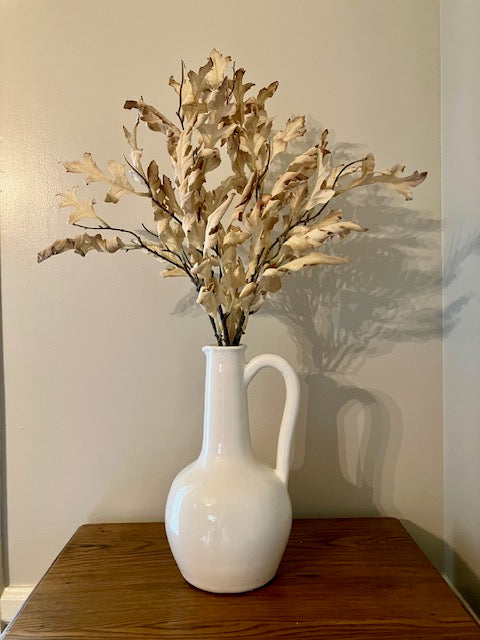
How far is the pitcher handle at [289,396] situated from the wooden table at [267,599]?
0.17m

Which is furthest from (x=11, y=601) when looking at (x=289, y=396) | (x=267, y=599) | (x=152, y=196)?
(x=152, y=196)

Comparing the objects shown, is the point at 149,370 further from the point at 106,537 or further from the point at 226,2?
the point at 226,2

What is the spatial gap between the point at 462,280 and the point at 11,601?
1.08 m

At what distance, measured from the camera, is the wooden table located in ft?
2.18

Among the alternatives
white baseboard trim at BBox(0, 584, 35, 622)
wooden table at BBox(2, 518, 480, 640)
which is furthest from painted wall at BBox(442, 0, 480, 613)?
white baseboard trim at BBox(0, 584, 35, 622)

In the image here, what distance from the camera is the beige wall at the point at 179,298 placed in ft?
3.40

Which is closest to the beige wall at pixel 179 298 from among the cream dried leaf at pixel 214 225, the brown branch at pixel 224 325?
the brown branch at pixel 224 325

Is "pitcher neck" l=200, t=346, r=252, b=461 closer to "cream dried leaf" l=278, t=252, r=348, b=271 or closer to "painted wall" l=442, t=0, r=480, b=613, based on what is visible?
"cream dried leaf" l=278, t=252, r=348, b=271

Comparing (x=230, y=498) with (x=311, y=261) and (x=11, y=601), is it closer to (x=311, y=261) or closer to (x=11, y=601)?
(x=311, y=261)

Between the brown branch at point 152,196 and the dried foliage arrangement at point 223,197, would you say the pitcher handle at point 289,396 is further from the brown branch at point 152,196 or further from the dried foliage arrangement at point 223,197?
the brown branch at point 152,196

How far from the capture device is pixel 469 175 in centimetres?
91

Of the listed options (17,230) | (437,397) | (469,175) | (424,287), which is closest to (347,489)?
(437,397)

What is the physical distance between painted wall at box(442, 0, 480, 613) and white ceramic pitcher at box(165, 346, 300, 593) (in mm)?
353

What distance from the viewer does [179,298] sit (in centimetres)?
104
